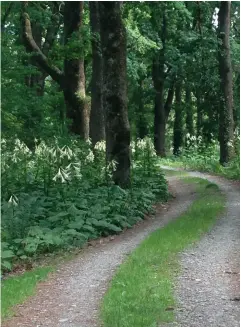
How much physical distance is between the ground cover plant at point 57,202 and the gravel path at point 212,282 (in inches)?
91.1

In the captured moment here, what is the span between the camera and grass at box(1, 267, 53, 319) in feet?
21.9

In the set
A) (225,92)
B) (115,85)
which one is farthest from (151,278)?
(225,92)

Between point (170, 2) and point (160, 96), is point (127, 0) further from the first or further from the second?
point (160, 96)

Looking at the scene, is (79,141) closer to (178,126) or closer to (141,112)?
(141,112)

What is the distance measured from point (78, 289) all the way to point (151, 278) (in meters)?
1.05

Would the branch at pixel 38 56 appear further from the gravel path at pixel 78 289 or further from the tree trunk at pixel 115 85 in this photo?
the gravel path at pixel 78 289

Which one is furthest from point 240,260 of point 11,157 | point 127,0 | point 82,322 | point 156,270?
point 127,0

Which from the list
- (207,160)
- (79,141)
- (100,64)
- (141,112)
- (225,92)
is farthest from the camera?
(141,112)

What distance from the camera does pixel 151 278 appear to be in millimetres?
7469

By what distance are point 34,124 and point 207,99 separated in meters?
18.9

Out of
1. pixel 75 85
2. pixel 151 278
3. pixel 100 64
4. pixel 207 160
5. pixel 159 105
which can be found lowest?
pixel 151 278

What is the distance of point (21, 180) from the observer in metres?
12.5

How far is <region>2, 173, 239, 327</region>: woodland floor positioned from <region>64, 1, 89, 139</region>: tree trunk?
7200 mm

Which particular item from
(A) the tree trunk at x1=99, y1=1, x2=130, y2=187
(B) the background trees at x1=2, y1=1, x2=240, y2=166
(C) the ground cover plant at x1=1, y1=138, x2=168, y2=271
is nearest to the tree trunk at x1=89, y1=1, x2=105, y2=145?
(B) the background trees at x1=2, y1=1, x2=240, y2=166
